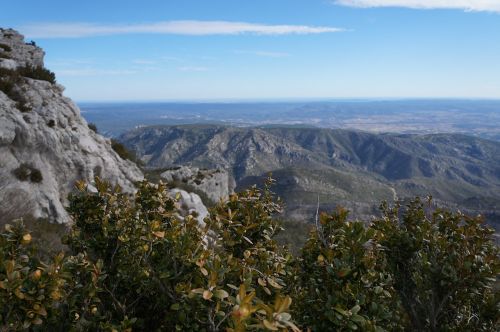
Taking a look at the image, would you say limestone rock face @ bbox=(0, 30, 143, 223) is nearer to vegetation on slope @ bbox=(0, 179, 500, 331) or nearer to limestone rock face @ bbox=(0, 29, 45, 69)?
limestone rock face @ bbox=(0, 29, 45, 69)

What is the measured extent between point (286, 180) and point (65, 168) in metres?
161

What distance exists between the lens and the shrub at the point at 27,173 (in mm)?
19547

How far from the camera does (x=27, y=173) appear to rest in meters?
19.9

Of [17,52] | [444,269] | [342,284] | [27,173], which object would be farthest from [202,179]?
[342,284]

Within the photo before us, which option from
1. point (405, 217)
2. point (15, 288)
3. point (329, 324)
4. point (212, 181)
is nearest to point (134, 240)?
point (15, 288)

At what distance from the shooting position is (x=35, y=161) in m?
21.2

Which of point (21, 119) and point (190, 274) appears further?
A: point (21, 119)

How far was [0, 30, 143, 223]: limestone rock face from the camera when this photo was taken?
19.0 m

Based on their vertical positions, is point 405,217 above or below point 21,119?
below

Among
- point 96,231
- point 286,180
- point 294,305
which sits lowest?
point 286,180

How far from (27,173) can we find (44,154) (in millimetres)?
2810

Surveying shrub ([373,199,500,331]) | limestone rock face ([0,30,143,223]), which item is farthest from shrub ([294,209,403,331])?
limestone rock face ([0,30,143,223])

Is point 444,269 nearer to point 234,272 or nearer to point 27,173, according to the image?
point 234,272

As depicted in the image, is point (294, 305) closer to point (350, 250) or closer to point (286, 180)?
point (350, 250)
